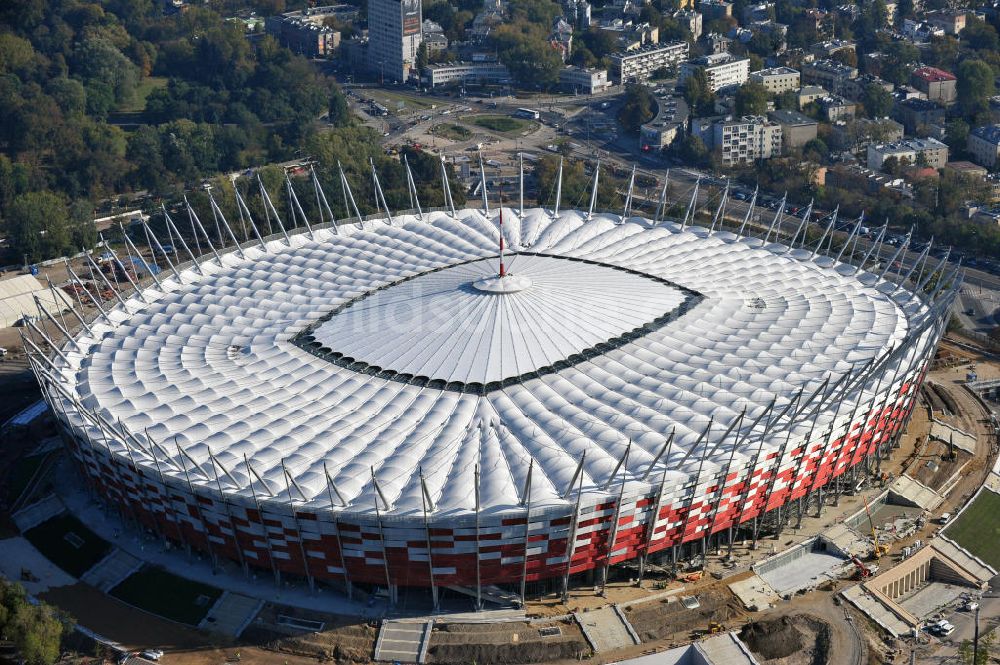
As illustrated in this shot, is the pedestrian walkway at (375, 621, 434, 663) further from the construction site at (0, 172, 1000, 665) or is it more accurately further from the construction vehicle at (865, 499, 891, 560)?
the construction vehicle at (865, 499, 891, 560)

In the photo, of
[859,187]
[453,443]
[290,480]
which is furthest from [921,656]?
[859,187]

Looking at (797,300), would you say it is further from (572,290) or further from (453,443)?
(453,443)

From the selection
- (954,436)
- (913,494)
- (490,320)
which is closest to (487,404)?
(490,320)

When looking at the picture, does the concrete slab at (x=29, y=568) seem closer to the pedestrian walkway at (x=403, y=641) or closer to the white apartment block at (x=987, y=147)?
the pedestrian walkway at (x=403, y=641)

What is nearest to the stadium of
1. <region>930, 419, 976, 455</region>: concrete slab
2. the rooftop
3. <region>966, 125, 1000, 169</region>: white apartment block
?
<region>930, 419, 976, 455</region>: concrete slab

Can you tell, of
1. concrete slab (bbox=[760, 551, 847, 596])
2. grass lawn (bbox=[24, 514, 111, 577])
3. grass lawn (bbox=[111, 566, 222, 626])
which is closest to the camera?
grass lawn (bbox=[111, 566, 222, 626])

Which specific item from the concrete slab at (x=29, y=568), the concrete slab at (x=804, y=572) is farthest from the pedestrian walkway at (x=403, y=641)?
the concrete slab at (x=804, y=572)
